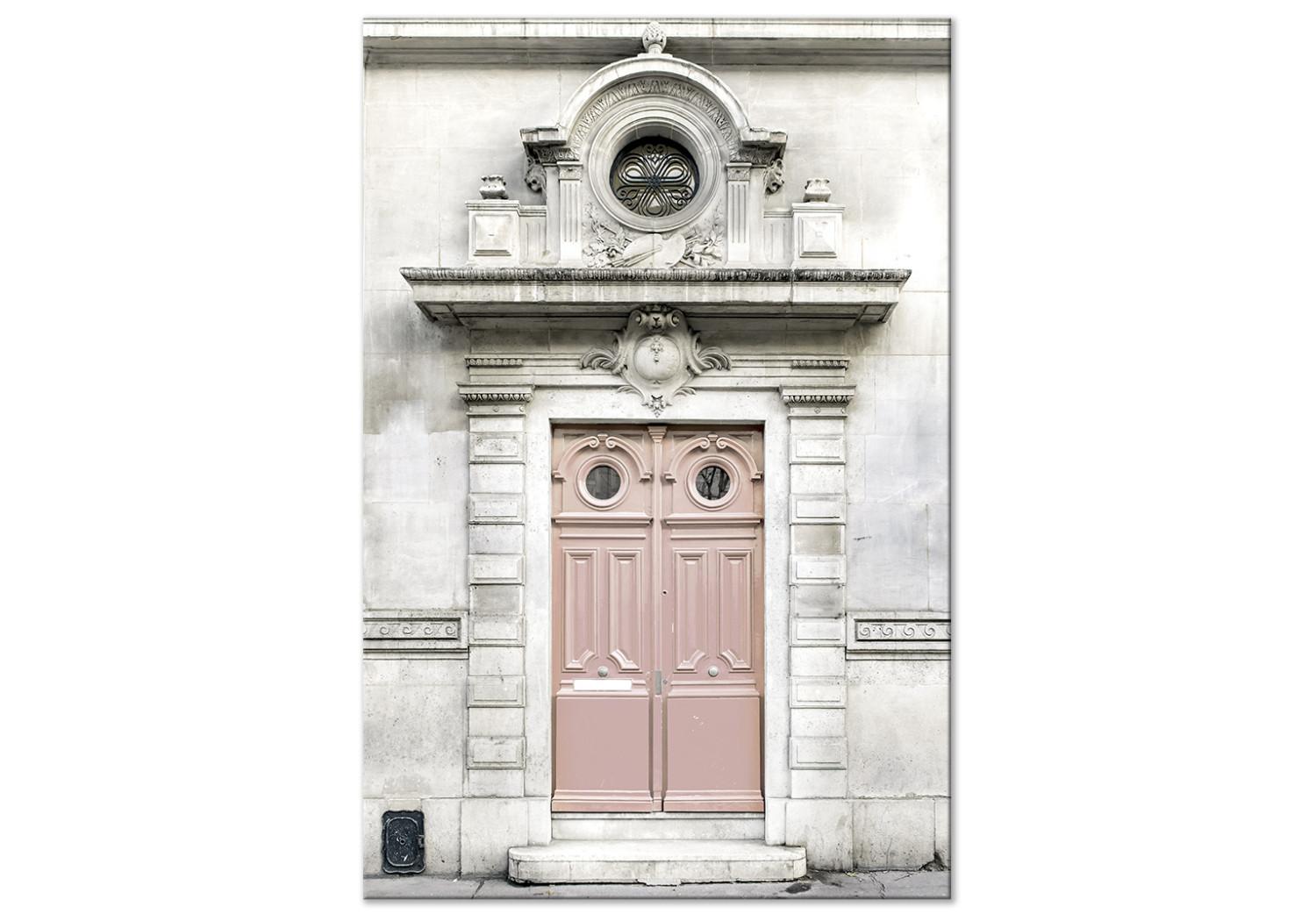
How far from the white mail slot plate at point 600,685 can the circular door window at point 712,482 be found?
1.47 m

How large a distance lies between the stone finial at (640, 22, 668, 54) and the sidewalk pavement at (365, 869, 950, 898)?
5787 millimetres

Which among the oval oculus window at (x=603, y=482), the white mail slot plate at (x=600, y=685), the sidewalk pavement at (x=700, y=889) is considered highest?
the oval oculus window at (x=603, y=482)

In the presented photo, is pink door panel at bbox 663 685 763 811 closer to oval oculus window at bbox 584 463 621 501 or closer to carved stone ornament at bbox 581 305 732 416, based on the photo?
oval oculus window at bbox 584 463 621 501

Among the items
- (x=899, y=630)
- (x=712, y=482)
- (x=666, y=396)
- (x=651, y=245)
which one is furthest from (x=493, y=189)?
(x=899, y=630)

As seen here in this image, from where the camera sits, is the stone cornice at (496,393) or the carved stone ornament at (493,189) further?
the stone cornice at (496,393)

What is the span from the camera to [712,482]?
6938 millimetres

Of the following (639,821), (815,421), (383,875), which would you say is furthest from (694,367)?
(383,875)

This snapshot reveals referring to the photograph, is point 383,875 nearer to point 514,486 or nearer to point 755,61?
point 514,486

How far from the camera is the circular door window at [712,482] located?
693 centimetres

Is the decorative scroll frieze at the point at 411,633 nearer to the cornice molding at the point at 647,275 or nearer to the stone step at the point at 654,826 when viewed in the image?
the stone step at the point at 654,826

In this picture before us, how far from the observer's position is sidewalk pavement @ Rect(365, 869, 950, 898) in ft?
21.1

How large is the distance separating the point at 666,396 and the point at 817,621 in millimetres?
1929

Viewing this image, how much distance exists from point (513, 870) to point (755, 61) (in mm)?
5972

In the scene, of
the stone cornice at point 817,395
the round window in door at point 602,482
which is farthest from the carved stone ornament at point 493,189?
the stone cornice at point 817,395
